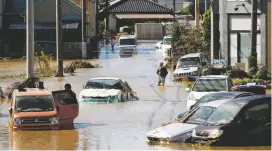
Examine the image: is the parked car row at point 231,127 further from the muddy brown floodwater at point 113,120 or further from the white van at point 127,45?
the white van at point 127,45

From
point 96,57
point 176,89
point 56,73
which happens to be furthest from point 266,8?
point 96,57

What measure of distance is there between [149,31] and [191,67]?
60.0 metres

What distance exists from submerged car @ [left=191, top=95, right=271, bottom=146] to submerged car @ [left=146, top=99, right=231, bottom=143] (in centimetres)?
56

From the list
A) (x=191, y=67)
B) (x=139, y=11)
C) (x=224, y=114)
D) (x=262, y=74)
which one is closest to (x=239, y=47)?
(x=191, y=67)

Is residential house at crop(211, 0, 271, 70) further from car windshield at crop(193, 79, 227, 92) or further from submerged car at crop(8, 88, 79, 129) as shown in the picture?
submerged car at crop(8, 88, 79, 129)

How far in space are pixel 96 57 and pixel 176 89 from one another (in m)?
32.8

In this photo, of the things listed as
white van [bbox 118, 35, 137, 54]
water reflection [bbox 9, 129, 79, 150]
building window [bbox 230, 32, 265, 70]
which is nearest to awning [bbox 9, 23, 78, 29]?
white van [bbox 118, 35, 137, 54]

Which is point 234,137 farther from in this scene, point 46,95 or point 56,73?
point 56,73

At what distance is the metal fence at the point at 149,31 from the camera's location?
107 metres

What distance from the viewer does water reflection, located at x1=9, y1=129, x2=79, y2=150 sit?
21.8 m

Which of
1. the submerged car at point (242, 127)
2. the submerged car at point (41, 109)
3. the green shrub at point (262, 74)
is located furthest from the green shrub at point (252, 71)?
the submerged car at point (242, 127)

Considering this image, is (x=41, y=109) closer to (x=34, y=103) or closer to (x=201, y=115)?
(x=34, y=103)

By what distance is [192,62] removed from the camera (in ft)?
165

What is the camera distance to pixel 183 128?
72.0 feet
